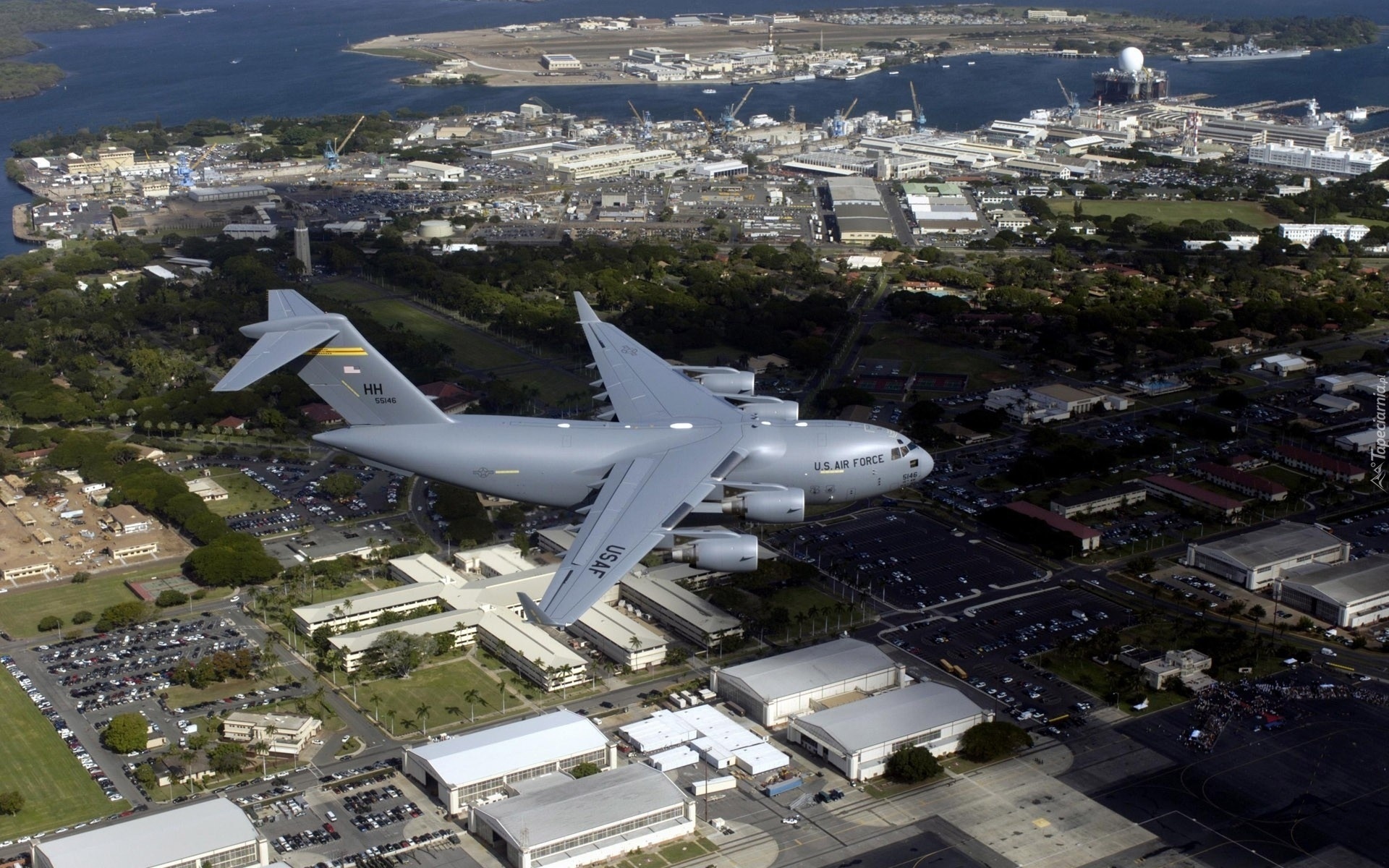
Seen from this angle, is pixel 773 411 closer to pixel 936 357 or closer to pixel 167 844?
pixel 167 844

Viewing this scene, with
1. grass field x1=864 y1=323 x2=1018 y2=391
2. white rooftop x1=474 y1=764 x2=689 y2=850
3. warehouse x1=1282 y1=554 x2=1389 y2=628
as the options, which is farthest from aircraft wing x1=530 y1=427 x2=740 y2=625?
grass field x1=864 y1=323 x2=1018 y2=391

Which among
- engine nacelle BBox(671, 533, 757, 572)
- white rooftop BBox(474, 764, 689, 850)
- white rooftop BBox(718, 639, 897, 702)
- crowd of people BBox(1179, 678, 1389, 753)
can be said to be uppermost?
engine nacelle BBox(671, 533, 757, 572)

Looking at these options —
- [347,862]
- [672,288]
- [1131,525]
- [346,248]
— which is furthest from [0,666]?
[346,248]

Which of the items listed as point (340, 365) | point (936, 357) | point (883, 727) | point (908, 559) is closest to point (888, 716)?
point (883, 727)

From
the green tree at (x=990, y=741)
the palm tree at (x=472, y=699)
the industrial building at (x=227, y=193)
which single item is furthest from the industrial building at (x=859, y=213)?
the green tree at (x=990, y=741)

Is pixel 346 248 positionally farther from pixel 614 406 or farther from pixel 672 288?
pixel 614 406

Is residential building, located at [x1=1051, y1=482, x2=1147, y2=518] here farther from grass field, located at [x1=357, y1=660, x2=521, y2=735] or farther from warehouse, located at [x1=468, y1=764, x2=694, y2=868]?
warehouse, located at [x1=468, y1=764, x2=694, y2=868]
